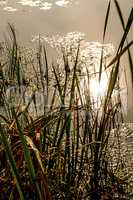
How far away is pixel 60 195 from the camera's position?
2.13 metres

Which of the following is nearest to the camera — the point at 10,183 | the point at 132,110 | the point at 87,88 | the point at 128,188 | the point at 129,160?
the point at 10,183

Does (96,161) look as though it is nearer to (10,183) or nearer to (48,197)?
(10,183)

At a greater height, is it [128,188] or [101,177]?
[101,177]

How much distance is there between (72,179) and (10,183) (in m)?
0.60

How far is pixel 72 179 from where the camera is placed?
6.95 ft

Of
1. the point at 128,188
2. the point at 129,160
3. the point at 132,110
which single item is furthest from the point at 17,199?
the point at 132,110

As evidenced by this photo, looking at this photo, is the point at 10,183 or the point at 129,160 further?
the point at 129,160

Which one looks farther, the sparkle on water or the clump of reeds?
the sparkle on water

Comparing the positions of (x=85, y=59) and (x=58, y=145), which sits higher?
(x=85, y=59)

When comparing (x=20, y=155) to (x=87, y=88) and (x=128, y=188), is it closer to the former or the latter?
(x=87, y=88)

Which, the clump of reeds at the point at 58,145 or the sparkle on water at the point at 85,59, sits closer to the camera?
the clump of reeds at the point at 58,145

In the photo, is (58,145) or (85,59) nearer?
(58,145)

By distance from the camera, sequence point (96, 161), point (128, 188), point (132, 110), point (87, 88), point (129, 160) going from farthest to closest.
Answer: point (132, 110) → point (129, 160) → point (128, 188) → point (87, 88) → point (96, 161)

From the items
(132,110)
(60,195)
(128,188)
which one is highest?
(60,195)
